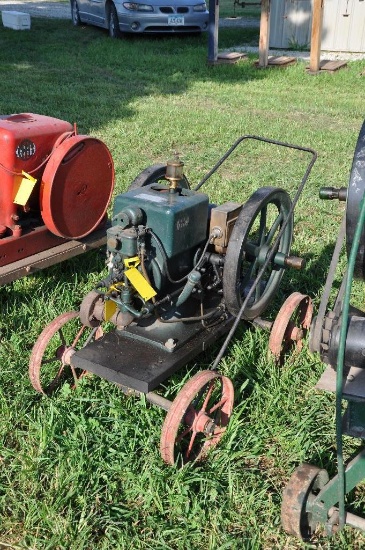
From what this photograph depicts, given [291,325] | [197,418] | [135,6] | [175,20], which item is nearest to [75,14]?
[135,6]

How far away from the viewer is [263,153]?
6.34 meters

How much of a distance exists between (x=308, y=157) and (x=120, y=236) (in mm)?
4096

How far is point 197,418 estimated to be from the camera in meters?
2.48

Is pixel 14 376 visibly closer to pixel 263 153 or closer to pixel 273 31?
pixel 263 153

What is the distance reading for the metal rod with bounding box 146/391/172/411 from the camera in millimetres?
2520

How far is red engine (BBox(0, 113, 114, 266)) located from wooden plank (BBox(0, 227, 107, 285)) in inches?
1.6

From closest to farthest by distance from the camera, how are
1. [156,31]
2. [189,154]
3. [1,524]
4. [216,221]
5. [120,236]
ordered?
[1,524], [120,236], [216,221], [189,154], [156,31]

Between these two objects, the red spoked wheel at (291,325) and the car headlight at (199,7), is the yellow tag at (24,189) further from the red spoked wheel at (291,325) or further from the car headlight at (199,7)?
the car headlight at (199,7)

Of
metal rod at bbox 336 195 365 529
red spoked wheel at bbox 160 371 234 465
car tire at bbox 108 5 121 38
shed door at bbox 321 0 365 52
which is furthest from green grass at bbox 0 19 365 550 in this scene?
car tire at bbox 108 5 121 38

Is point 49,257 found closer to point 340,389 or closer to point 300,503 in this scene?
point 300,503

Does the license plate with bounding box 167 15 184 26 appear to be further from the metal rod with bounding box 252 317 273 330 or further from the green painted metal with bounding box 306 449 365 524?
the green painted metal with bounding box 306 449 365 524

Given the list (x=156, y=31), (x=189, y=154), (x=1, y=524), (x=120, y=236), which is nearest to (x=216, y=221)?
(x=120, y=236)

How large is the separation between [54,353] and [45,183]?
868 millimetres

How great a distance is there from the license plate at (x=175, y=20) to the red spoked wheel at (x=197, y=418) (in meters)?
10.5
